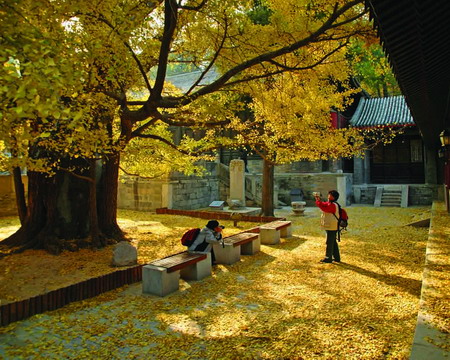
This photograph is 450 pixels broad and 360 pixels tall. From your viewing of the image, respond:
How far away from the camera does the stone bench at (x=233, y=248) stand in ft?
25.2

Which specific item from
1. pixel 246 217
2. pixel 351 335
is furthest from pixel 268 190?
pixel 351 335

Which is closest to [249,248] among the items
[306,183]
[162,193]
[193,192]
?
[162,193]

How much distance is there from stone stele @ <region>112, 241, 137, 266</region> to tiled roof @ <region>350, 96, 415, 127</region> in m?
17.0

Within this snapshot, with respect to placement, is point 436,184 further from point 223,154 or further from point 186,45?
point 186,45

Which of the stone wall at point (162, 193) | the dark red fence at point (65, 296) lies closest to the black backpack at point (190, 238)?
the dark red fence at point (65, 296)

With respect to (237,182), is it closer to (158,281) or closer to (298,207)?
Answer: (298,207)

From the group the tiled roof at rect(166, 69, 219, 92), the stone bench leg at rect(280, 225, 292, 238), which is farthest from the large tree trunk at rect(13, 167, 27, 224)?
the tiled roof at rect(166, 69, 219, 92)

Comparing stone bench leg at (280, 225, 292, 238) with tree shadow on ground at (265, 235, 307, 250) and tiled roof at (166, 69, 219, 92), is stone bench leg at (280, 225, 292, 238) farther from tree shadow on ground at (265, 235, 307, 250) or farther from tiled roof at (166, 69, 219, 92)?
tiled roof at (166, 69, 219, 92)

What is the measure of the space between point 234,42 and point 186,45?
5.59ft

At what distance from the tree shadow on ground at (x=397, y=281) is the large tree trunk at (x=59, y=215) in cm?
627

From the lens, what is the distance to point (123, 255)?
284 inches

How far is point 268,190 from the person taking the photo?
1434 cm

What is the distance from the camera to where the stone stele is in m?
7.20

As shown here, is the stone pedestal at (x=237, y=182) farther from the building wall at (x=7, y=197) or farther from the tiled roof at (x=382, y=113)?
the building wall at (x=7, y=197)
